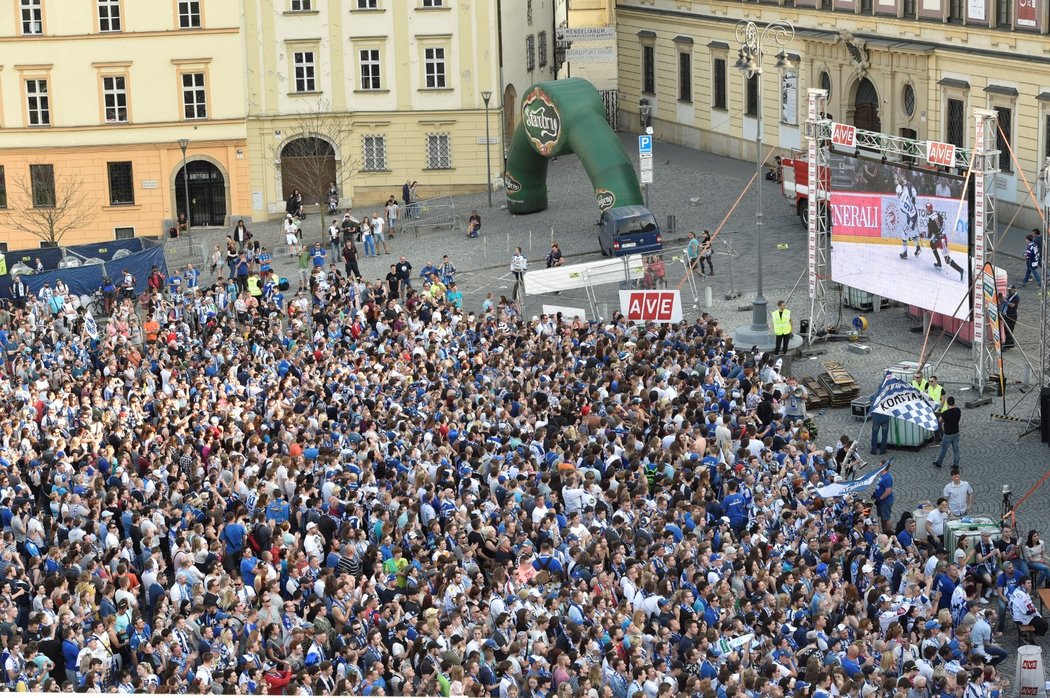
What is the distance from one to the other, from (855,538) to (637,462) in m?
3.90

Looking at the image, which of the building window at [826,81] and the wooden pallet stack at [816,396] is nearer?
the wooden pallet stack at [816,396]

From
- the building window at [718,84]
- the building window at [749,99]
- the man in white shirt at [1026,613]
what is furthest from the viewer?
the building window at [718,84]

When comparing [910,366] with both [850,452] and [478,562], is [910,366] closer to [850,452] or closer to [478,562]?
[850,452]

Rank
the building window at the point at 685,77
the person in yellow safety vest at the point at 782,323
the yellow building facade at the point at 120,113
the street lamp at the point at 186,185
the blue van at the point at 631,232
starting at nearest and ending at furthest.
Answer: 1. the person in yellow safety vest at the point at 782,323
2. the blue van at the point at 631,232
3. the street lamp at the point at 186,185
4. the yellow building facade at the point at 120,113
5. the building window at the point at 685,77

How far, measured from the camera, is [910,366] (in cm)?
3753

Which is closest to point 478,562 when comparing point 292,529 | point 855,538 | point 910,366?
point 292,529

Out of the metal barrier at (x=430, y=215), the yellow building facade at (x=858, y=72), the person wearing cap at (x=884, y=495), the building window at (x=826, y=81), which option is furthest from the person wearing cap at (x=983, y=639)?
the building window at (x=826, y=81)

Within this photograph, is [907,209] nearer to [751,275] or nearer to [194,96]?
[751,275]

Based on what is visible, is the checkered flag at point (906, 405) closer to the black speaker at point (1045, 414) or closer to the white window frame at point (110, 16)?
the black speaker at point (1045, 414)

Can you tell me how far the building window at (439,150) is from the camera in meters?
63.6

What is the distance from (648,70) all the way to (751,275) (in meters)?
22.5

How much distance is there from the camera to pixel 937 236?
39.2 meters

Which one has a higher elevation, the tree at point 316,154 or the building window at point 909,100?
the building window at point 909,100

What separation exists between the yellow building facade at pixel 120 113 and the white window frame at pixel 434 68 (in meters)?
6.09
